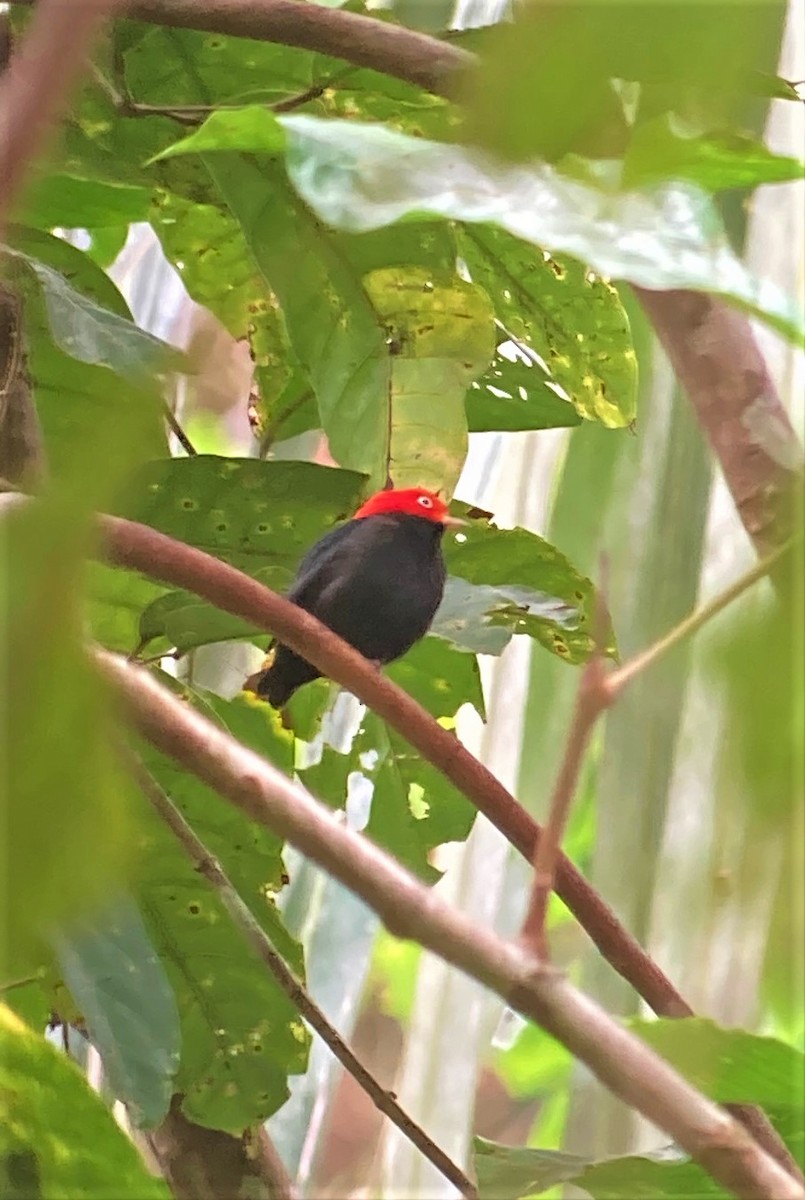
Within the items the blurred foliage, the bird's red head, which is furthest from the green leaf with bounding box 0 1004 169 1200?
the bird's red head

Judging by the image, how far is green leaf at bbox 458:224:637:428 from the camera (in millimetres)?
1261

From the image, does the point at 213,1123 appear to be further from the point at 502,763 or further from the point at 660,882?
the point at 502,763

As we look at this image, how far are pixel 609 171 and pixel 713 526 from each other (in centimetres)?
107

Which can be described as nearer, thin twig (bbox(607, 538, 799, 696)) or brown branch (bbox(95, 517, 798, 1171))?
thin twig (bbox(607, 538, 799, 696))

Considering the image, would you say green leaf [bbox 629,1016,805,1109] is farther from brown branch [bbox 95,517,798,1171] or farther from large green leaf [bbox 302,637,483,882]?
large green leaf [bbox 302,637,483,882]

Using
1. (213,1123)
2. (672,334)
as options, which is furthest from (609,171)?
(213,1123)

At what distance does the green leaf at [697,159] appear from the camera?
0.38m

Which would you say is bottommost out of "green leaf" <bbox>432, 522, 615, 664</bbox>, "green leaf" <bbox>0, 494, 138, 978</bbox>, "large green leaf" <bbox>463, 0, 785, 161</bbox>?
"green leaf" <bbox>432, 522, 615, 664</bbox>

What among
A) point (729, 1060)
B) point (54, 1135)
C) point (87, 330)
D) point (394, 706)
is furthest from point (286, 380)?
point (729, 1060)

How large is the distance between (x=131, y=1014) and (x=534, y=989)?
2.07ft

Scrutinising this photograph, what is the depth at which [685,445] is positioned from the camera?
1.58 m

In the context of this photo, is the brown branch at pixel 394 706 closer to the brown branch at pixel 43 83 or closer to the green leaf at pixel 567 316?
the brown branch at pixel 43 83

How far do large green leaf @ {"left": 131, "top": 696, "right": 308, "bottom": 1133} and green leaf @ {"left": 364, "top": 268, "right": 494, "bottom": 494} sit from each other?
344 mm

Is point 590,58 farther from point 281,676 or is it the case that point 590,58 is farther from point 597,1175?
point 281,676
